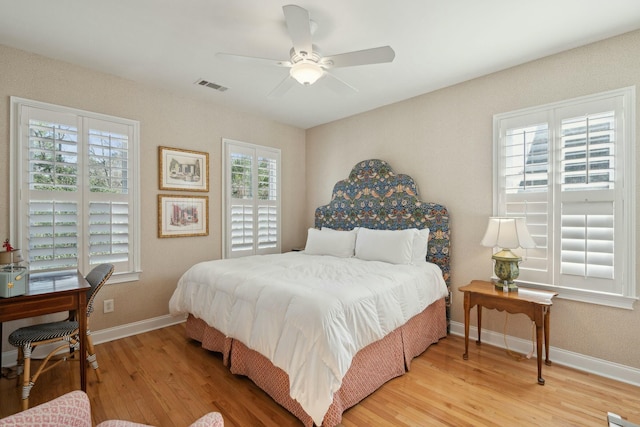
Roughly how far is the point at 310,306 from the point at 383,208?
87.0 inches

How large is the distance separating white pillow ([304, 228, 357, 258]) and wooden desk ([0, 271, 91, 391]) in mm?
2316

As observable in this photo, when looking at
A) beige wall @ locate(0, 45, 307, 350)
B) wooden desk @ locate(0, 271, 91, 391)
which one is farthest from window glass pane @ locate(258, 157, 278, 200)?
wooden desk @ locate(0, 271, 91, 391)

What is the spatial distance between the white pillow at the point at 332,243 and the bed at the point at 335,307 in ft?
0.04

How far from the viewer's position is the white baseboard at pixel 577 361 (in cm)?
236

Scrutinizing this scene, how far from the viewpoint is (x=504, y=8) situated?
2080 mm

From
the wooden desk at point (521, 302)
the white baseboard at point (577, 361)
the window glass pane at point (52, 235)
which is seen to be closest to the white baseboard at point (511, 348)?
the white baseboard at point (577, 361)

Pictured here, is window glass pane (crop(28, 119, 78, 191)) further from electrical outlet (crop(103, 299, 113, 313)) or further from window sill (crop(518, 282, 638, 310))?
window sill (crop(518, 282, 638, 310))

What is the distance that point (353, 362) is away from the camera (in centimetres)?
203

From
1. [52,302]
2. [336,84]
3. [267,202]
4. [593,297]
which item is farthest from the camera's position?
[267,202]

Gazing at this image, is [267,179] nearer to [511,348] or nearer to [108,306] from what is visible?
[108,306]

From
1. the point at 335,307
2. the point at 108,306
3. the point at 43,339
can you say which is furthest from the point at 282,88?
the point at 108,306

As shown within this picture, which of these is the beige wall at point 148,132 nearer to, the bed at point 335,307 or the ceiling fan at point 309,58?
the bed at point 335,307

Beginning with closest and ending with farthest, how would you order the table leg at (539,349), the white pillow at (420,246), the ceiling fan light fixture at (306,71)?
the ceiling fan light fixture at (306,71) → the table leg at (539,349) → the white pillow at (420,246)

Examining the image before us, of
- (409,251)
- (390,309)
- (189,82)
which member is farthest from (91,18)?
(409,251)
